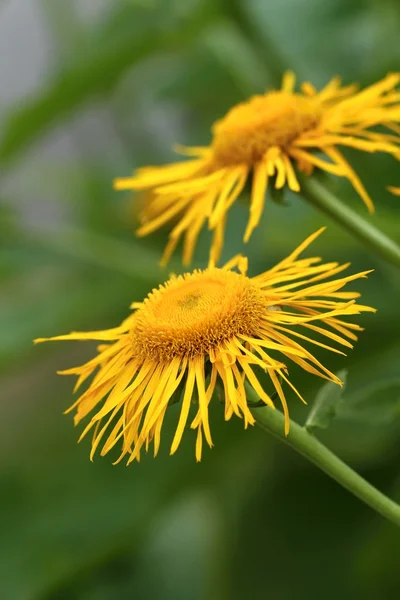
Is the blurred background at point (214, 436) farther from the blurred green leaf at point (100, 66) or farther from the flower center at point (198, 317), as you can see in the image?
the flower center at point (198, 317)

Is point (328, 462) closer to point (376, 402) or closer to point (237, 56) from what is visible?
point (376, 402)

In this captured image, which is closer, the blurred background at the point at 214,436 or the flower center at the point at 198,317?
the flower center at the point at 198,317

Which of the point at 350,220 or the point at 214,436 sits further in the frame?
the point at 214,436

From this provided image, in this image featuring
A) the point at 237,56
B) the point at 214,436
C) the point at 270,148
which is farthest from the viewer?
the point at 237,56

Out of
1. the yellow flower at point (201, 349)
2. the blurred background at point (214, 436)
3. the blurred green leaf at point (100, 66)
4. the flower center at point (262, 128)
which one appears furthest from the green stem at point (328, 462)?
the blurred green leaf at point (100, 66)

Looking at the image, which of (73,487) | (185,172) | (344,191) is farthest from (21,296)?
(185,172)

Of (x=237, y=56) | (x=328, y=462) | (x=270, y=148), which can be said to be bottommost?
(x=328, y=462)

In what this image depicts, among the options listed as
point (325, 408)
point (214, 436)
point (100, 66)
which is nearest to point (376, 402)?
point (325, 408)
